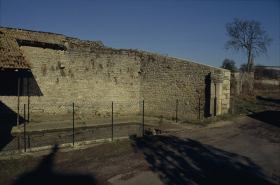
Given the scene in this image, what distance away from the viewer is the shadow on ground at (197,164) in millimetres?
5105

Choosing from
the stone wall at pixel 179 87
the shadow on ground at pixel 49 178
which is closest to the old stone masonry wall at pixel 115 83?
the stone wall at pixel 179 87

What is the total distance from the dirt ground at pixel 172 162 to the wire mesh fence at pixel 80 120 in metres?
1.84

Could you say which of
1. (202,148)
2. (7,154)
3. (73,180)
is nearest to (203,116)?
(202,148)

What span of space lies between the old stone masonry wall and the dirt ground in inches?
145

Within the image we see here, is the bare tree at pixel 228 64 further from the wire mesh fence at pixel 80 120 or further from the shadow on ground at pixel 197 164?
the shadow on ground at pixel 197 164

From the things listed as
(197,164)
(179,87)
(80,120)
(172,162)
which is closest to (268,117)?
(179,87)

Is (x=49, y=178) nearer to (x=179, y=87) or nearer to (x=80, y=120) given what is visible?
(x=80, y=120)

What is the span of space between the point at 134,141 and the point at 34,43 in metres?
8.84

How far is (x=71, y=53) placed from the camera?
13.9 metres

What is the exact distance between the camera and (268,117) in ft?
38.2

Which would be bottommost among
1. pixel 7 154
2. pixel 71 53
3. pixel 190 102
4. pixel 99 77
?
pixel 7 154

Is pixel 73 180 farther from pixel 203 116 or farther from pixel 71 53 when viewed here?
pixel 71 53

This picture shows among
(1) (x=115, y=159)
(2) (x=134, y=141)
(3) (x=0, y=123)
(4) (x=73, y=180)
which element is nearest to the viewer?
(4) (x=73, y=180)

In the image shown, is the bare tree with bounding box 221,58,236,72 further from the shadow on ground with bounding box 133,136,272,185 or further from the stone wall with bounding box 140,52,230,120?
the shadow on ground with bounding box 133,136,272,185
